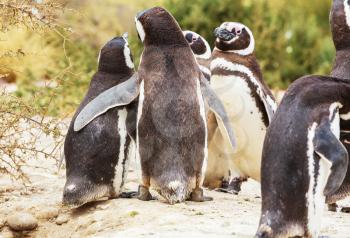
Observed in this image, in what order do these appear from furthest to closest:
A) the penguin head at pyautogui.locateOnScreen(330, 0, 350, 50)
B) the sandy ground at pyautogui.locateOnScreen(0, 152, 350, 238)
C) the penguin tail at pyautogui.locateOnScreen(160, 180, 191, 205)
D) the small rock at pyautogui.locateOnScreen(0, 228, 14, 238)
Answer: the penguin head at pyautogui.locateOnScreen(330, 0, 350, 50) → the small rock at pyautogui.locateOnScreen(0, 228, 14, 238) → the penguin tail at pyautogui.locateOnScreen(160, 180, 191, 205) → the sandy ground at pyautogui.locateOnScreen(0, 152, 350, 238)

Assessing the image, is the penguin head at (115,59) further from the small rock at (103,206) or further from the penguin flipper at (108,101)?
the small rock at (103,206)

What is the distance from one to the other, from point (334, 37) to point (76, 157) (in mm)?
1903

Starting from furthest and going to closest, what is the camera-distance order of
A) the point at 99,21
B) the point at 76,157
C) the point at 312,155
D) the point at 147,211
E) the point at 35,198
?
1. the point at 99,21
2. the point at 35,198
3. the point at 76,157
4. the point at 147,211
5. the point at 312,155

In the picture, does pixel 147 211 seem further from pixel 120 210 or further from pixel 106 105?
pixel 106 105

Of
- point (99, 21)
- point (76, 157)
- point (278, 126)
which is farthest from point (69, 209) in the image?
point (99, 21)

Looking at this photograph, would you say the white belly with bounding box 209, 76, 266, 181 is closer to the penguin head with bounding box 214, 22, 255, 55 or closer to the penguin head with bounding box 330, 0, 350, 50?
the penguin head with bounding box 214, 22, 255, 55

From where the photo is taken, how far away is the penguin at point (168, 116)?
218 inches

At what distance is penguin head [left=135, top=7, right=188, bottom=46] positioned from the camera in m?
5.77

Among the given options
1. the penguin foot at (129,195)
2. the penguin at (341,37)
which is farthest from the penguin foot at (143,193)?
the penguin at (341,37)

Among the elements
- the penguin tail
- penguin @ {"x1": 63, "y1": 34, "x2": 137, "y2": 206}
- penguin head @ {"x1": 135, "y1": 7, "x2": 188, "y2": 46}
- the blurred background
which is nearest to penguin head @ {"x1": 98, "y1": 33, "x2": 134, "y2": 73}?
penguin head @ {"x1": 135, "y1": 7, "x2": 188, "y2": 46}

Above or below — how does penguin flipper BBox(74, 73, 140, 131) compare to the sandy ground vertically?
above

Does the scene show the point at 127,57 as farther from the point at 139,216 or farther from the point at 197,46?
the point at 197,46

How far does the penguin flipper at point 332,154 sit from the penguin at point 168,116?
4.66 ft

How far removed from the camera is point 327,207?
20.1ft
